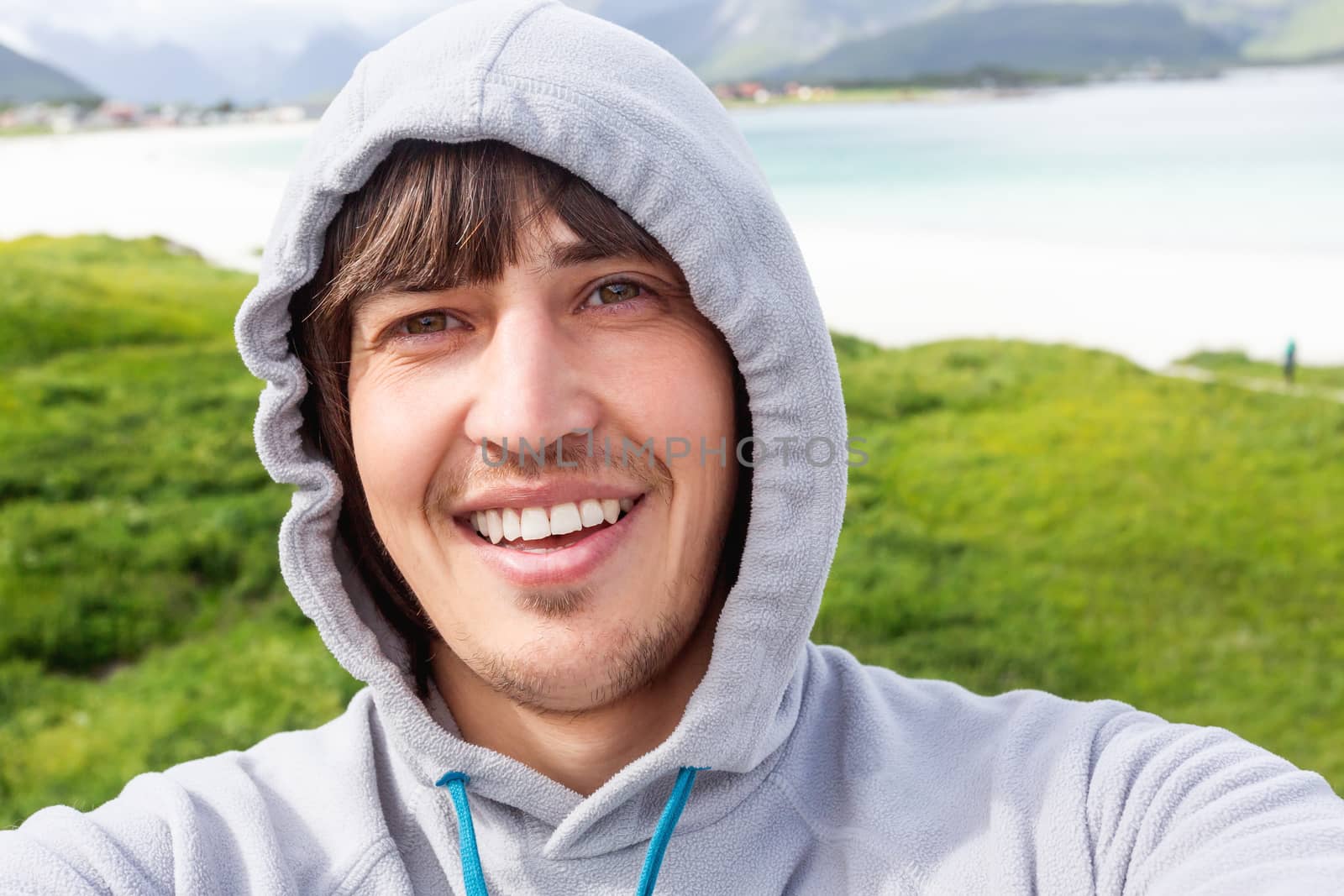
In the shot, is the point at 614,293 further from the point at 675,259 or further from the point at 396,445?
the point at 396,445

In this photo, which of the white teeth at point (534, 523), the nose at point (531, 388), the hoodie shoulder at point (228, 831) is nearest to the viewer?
the hoodie shoulder at point (228, 831)

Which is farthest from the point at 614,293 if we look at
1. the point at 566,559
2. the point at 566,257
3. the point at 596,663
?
the point at 596,663

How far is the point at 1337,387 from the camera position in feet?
42.0

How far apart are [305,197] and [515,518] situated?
0.68m

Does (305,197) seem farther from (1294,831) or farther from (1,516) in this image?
(1,516)

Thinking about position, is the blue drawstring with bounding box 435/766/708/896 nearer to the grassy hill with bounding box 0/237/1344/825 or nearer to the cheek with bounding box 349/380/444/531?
the cheek with bounding box 349/380/444/531

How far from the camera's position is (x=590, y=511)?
75.1 inches

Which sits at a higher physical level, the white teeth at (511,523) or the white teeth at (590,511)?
the white teeth at (590,511)

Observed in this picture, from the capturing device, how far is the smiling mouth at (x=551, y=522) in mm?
1896

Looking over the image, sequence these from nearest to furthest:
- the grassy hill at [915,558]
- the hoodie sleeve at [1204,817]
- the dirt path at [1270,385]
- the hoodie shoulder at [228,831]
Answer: the hoodie sleeve at [1204,817], the hoodie shoulder at [228,831], the grassy hill at [915,558], the dirt path at [1270,385]

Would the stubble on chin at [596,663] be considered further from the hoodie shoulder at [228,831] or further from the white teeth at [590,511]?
the hoodie shoulder at [228,831]

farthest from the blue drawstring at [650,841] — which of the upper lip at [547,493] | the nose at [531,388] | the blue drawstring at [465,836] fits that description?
the nose at [531,388]

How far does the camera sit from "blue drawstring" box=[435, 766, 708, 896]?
185cm

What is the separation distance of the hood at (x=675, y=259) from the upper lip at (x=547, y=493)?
0.92 ft
